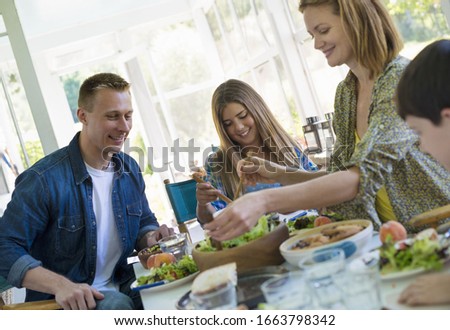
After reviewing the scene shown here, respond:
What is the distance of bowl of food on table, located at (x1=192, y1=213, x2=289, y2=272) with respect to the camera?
1434mm

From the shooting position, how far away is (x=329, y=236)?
57.0 inches

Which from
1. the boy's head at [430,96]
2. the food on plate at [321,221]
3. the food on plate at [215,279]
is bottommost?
the food on plate at [321,221]

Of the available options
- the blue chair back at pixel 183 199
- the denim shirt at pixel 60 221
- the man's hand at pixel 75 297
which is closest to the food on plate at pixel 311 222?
the man's hand at pixel 75 297

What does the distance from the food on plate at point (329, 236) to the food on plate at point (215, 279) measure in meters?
0.28

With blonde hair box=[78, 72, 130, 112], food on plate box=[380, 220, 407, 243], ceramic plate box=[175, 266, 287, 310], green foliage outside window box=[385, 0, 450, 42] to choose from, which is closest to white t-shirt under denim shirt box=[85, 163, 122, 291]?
blonde hair box=[78, 72, 130, 112]

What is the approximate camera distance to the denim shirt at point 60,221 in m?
2.35

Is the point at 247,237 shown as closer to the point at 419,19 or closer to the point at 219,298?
the point at 219,298

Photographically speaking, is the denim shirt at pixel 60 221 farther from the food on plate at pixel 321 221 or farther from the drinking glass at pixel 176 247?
the food on plate at pixel 321 221

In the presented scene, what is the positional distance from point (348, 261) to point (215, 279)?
1.13 feet

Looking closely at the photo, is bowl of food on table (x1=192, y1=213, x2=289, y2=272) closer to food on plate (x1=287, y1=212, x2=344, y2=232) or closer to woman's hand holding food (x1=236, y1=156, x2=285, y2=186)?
food on plate (x1=287, y1=212, x2=344, y2=232)

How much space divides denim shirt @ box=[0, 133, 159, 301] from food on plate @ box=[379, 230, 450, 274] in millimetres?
1634

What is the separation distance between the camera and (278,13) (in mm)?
5090
